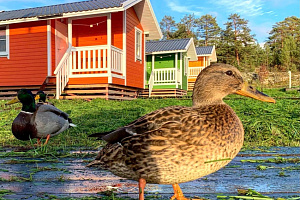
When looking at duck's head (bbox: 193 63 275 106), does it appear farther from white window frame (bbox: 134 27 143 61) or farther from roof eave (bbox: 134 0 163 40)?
roof eave (bbox: 134 0 163 40)

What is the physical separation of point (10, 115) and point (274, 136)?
6911 millimetres

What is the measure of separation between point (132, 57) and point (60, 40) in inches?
145

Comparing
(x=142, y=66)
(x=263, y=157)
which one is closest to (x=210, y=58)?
(x=142, y=66)

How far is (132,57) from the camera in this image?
615 inches

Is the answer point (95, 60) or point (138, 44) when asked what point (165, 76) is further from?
point (95, 60)

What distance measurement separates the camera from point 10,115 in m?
8.42

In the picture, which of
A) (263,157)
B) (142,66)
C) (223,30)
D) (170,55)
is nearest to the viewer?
(263,157)

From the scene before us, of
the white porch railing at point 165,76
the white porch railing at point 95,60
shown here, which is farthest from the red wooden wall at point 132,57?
the white porch railing at point 165,76

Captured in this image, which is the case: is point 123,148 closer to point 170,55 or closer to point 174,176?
point 174,176

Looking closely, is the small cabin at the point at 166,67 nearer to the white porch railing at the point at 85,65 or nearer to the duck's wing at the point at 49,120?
the white porch railing at the point at 85,65

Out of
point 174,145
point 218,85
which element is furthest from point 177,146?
point 218,85

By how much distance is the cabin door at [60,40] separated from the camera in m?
14.5

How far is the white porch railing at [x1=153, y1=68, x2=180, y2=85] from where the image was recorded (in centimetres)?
1977

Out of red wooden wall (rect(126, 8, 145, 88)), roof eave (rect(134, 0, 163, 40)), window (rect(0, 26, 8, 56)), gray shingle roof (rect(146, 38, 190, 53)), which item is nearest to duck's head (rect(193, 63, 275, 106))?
red wooden wall (rect(126, 8, 145, 88))
